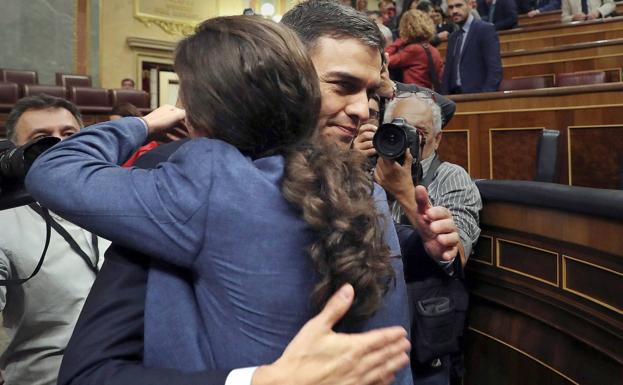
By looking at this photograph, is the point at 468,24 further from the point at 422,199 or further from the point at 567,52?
the point at 422,199

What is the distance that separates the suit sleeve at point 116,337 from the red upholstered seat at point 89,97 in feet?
16.2

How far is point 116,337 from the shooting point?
50cm

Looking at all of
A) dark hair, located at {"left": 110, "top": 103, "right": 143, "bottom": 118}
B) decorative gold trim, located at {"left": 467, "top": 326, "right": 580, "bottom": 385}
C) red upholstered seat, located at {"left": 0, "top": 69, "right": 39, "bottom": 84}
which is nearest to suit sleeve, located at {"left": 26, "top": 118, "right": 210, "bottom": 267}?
decorative gold trim, located at {"left": 467, "top": 326, "right": 580, "bottom": 385}

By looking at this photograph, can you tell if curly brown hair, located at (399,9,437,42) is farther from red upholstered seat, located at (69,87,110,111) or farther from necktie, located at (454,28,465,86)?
red upholstered seat, located at (69,87,110,111)

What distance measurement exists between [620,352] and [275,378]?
744mm

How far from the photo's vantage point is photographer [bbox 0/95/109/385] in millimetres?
1013

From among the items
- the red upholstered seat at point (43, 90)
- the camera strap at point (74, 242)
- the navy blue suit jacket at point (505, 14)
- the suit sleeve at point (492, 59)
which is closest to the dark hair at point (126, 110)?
the camera strap at point (74, 242)

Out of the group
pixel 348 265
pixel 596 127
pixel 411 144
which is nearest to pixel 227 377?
pixel 348 265

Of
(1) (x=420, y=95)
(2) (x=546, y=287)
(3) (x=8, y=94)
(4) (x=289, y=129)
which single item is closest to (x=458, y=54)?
(1) (x=420, y=95)

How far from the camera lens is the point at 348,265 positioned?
50 cm

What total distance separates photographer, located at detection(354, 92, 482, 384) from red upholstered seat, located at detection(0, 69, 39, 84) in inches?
206

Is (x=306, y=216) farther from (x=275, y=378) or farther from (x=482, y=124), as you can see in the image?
(x=482, y=124)

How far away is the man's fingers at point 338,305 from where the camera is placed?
494 mm

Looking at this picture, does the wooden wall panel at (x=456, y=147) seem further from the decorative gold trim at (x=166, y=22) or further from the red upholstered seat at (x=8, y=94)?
the decorative gold trim at (x=166, y=22)
